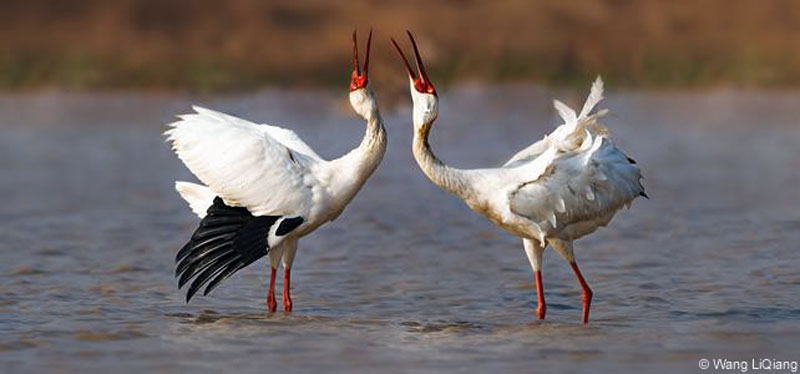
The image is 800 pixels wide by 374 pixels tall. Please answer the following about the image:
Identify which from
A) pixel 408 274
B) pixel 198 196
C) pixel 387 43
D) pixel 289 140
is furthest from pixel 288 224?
pixel 387 43

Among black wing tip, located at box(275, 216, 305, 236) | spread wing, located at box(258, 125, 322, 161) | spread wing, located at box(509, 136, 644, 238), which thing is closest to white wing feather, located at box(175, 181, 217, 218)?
spread wing, located at box(258, 125, 322, 161)

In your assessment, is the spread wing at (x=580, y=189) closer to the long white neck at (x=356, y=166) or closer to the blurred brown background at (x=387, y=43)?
the long white neck at (x=356, y=166)

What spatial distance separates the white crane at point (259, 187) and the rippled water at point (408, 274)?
13.5 inches

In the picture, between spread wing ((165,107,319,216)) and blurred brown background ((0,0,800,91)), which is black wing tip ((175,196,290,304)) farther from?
blurred brown background ((0,0,800,91))

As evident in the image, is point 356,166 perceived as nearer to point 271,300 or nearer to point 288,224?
point 288,224

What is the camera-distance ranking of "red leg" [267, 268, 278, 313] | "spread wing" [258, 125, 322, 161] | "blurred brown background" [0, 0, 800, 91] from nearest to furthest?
1. "red leg" [267, 268, 278, 313]
2. "spread wing" [258, 125, 322, 161]
3. "blurred brown background" [0, 0, 800, 91]

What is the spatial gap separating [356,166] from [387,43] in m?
14.8

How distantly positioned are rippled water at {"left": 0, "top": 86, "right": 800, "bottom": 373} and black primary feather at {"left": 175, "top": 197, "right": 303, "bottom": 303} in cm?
25

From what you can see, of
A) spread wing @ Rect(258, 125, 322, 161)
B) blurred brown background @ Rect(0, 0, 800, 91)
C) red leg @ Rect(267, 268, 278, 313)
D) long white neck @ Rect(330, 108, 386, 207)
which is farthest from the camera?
blurred brown background @ Rect(0, 0, 800, 91)

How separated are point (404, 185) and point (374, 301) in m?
5.14

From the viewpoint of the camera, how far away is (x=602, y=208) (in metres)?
8.38

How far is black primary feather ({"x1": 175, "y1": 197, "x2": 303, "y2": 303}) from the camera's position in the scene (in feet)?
27.8

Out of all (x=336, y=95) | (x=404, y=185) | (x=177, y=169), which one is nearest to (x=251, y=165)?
A: (x=404, y=185)

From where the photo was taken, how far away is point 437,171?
8156mm
